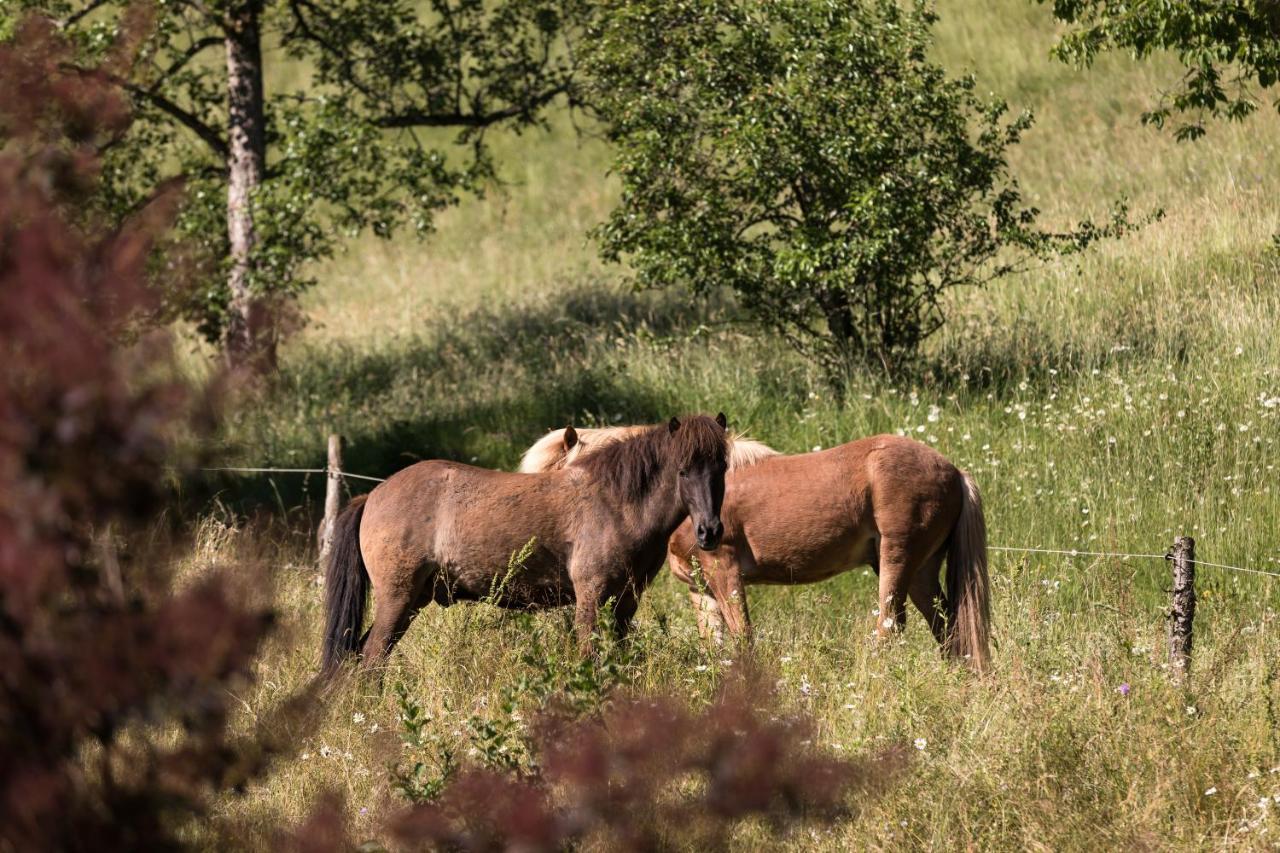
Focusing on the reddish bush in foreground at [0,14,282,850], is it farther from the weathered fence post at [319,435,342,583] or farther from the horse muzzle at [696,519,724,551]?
the weathered fence post at [319,435,342,583]

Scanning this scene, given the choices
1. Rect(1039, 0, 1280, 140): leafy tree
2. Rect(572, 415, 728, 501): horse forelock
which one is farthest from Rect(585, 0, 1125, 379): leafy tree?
Rect(572, 415, 728, 501): horse forelock

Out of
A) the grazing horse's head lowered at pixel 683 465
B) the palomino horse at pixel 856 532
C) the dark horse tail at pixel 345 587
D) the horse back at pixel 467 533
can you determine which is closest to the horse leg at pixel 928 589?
the palomino horse at pixel 856 532

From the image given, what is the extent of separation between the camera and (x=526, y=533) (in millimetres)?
7469

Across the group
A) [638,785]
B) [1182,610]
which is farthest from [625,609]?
[638,785]

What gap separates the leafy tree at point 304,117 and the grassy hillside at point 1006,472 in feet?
7.12

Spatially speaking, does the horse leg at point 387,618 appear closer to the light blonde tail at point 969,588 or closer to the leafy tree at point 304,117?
the light blonde tail at point 969,588

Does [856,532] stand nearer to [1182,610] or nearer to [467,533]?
[1182,610]

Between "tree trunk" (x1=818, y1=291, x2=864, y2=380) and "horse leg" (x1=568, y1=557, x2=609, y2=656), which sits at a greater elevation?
"tree trunk" (x1=818, y1=291, x2=864, y2=380)

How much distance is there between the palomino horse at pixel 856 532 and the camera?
27.4 ft

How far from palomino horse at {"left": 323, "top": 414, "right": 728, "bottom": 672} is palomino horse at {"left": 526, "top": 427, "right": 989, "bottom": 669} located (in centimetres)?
68

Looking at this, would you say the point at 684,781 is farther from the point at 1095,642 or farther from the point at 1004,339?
the point at 1004,339

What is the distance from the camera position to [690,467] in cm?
727

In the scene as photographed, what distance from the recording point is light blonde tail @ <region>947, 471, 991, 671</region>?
→ 7.88 m

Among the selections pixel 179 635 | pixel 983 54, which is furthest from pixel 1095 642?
pixel 983 54
